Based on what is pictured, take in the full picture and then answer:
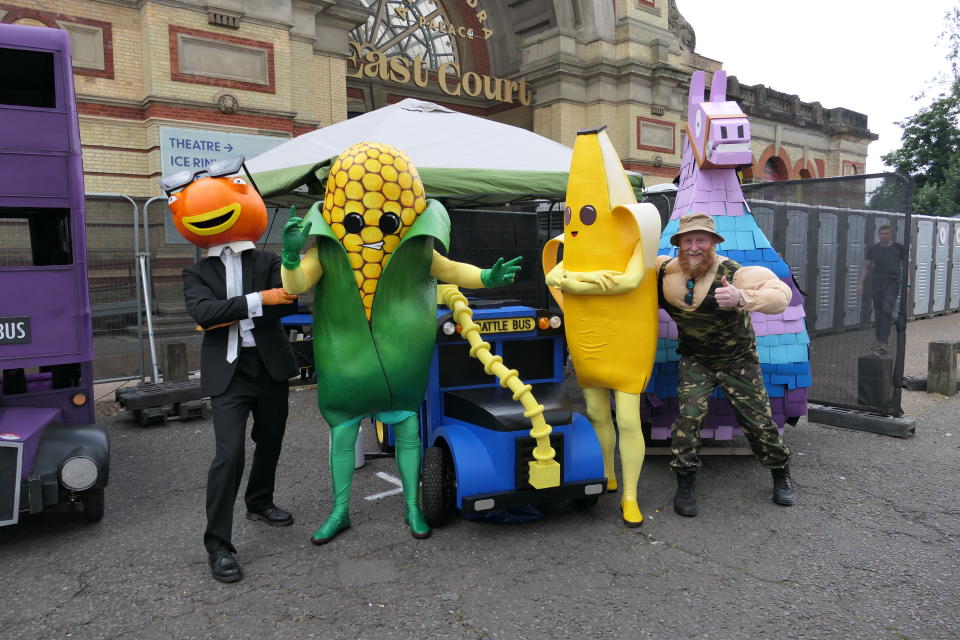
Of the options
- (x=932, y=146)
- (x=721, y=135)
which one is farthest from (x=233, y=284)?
(x=932, y=146)

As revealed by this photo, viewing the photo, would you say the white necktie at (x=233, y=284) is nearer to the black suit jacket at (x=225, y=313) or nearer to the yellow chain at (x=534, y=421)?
the black suit jacket at (x=225, y=313)

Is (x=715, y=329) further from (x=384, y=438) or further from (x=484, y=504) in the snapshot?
(x=384, y=438)

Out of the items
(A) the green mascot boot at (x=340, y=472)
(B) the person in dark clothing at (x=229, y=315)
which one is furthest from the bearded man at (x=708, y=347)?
(B) the person in dark clothing at (x=229, y=315)

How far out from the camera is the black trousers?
3.11m

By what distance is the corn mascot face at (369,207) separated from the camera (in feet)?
10.6

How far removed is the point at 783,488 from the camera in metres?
3.98

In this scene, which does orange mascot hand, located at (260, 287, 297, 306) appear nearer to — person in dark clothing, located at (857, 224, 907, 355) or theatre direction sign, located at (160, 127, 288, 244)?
person in dark clothing, located at (857, 224, 907, 355)

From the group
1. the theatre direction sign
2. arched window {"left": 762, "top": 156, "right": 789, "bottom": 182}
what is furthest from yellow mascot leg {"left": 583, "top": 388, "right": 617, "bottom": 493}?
arched window {"left": 762, "top": 156, "right": 789, "bottom": 182}

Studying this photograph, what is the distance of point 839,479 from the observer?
4398mm

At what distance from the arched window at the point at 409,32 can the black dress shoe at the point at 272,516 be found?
11272 millimetres

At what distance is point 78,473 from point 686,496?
3329mm

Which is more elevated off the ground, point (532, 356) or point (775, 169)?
point (775, 169)

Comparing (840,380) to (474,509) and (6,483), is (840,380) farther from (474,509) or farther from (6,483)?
(6,483)

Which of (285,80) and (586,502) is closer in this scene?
(586,502)
